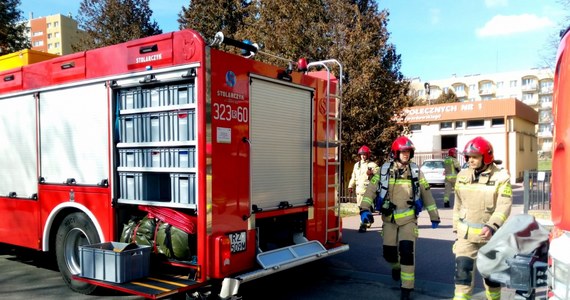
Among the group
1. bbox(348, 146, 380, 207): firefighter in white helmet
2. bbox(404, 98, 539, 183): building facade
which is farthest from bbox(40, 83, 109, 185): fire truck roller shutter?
bbox(404, 98, 539, 183): building facade

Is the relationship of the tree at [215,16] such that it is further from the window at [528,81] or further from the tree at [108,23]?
the window at [528,81]

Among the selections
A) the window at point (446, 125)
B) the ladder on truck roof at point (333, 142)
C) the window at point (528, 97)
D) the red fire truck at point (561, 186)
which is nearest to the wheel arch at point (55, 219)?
the ladder on truck roof at point (333, 142)

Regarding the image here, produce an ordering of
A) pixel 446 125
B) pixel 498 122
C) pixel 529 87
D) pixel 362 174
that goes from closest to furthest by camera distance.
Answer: pixel 362 174 → pixel 498 122 → pixel 446 125 → pixel 529 87

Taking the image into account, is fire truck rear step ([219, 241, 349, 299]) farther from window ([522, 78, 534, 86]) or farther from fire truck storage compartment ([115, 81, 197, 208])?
window ([522, 78, 534, 86])

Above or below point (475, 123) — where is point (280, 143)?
below

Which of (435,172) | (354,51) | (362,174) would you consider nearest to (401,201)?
(362,174)

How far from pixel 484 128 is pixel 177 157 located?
3227 cm

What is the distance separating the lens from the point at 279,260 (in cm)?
518

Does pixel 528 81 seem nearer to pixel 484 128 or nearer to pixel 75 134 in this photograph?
pixel 484 128

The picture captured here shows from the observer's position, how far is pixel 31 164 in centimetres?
625

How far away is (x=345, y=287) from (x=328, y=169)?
1.62m

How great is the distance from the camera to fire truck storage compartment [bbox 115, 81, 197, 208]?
4.68 m

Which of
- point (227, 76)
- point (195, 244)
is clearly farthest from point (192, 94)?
point (195, 244)

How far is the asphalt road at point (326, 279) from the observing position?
573 centimetres
